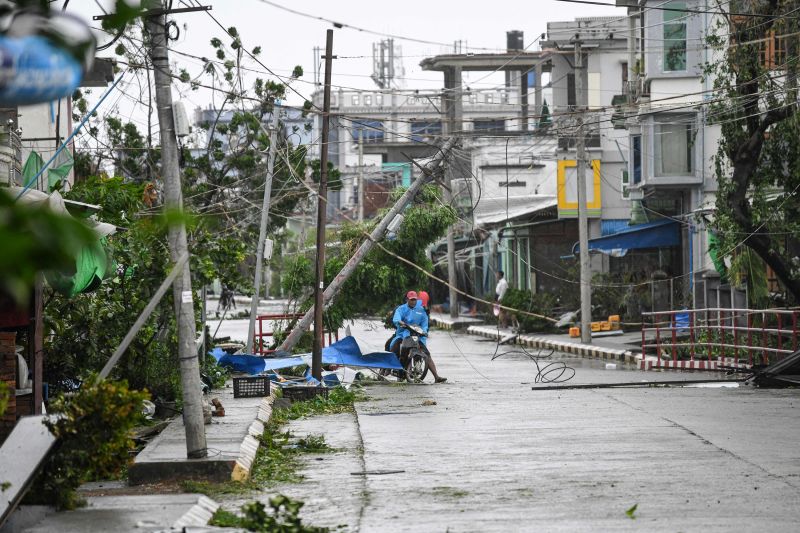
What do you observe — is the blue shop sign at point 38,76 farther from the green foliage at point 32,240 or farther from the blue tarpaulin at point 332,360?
the blue tarpaulin at point 332,360

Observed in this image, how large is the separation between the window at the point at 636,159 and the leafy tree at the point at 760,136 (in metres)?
10.1

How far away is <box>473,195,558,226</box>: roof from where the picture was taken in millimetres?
53125

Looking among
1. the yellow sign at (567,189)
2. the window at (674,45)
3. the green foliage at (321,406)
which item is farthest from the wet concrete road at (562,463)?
the yellow sign at (567,189)

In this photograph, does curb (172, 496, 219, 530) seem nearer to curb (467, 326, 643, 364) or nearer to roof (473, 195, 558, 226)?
curb (467, 326, 643, 364)

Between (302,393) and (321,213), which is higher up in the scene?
(321,213)

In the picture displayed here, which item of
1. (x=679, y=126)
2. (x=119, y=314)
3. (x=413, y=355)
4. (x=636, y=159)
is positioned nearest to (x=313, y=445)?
(x=119, y=314)

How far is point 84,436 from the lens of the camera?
898 cm

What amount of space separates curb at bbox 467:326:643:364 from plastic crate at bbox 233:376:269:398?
1269 centimetres

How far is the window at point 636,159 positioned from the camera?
37344 millimetres

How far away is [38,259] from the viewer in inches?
89.3

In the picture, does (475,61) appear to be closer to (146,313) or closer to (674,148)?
(674,148)

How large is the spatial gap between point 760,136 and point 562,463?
15.6m

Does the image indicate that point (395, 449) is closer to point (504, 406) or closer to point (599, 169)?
point (504, 406)

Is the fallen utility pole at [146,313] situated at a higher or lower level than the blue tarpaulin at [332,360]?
higher
